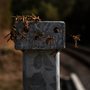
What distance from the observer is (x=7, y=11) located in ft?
91.0

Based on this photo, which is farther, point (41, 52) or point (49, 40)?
point (41, 52)

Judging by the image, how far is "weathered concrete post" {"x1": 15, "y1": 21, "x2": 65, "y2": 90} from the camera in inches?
197

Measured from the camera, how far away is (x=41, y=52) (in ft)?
16.7

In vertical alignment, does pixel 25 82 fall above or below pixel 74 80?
above

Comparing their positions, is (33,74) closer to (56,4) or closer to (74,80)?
(74,80)

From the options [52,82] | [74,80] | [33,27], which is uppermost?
[33,27]

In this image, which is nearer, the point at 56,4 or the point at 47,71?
the point at 47,71

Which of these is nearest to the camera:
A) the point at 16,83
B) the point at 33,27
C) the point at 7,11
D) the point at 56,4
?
the point at 33,27

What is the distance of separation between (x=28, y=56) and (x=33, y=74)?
0.18 meters

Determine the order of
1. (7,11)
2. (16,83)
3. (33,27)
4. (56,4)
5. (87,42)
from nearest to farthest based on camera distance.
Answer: (33,27) → (16,83) → (7,11) → (87,42) → (56,4)

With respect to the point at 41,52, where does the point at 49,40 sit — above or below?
above

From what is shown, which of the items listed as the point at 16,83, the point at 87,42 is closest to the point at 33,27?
the point at 16,83

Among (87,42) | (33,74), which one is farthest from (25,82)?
(87,42)

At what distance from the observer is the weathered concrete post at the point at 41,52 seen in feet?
16.4
